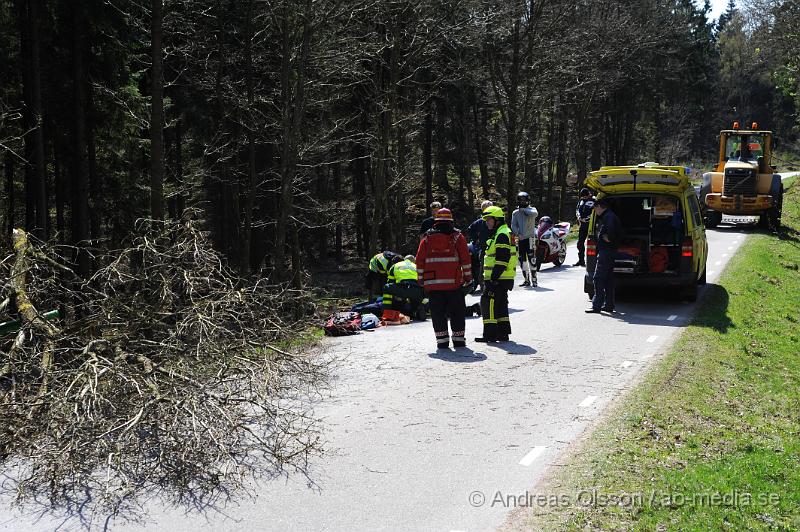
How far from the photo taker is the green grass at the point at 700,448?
19.5 feet

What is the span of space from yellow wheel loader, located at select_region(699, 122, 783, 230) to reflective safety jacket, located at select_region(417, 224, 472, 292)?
19.7 metres

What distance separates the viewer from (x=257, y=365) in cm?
790

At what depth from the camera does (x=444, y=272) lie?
1139 centimetres

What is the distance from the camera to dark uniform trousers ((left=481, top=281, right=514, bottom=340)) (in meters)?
11.9

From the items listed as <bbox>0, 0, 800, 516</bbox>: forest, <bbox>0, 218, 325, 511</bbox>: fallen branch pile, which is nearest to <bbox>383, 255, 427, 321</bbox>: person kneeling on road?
<bbox>0, 0, 800, 516</bbox>: forest

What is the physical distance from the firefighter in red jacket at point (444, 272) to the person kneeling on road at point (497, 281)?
23.1 inches

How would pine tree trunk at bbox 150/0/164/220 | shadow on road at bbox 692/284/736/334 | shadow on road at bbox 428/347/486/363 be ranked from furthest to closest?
pine tree trunk at bbox 150/0/164/220 < shadow on road at bbox 692/284/736/334 < shadow on road at bbox 428/347/486/363

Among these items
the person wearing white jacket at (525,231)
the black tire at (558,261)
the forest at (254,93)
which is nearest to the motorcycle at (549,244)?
the black tire at (558,261)

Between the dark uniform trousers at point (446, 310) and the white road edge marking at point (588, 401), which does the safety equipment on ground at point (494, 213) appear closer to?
the dark uniform trousers at point (446, 310)

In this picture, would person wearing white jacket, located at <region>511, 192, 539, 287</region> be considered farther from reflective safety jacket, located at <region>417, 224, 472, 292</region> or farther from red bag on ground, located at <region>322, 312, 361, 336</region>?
reflective safety jacket, located at <region>417, 224, 472, 292</region>

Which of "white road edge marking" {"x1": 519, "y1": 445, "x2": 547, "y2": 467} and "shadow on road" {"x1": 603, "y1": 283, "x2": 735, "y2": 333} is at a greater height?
"white road edge marking" {"x1": 519, "y1": 445, "x2": 547, "y2": 467}

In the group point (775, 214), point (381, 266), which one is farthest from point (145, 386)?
point (775, 214)

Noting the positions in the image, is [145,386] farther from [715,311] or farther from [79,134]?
[79,134]

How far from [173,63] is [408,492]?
81.8 feet
